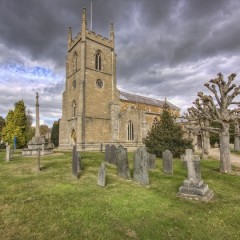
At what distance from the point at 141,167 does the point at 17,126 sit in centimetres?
3225

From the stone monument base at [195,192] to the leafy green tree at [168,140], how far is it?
428 inches

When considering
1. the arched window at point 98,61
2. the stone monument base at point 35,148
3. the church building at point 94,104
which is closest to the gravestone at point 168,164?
the stone monument base at point 35,148

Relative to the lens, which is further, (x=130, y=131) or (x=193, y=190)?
(x=130, y=131)

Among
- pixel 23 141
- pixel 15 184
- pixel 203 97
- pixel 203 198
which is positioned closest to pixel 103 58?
pixel 23 141

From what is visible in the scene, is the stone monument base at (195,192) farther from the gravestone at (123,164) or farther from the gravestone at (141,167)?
the gravestone at (123,164)

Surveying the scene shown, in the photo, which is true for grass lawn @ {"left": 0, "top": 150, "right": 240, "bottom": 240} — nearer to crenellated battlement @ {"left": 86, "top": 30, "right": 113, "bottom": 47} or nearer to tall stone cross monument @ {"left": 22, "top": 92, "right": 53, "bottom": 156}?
tall stone cross monument @ {"left": 22, "top": 92, "right": 53, "bottom": 156}

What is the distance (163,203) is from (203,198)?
4.26 feet

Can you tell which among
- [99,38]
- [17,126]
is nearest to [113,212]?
[99,38]

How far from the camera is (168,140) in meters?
17.7

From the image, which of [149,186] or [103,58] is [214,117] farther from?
[103,58]

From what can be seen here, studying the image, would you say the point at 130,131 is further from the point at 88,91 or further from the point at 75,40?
the point at 75,40

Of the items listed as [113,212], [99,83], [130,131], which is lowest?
[113,212]

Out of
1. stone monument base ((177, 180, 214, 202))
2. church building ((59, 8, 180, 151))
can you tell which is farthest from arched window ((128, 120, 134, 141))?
stone monument base ((177, 180, 214, 202))

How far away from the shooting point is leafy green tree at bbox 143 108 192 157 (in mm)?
17609
